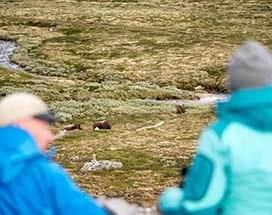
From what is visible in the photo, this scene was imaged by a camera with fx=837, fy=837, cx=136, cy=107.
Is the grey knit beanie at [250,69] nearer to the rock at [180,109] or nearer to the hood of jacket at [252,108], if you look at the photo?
the hood of jacket at [252,108]

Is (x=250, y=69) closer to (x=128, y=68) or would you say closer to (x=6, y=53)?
(x=128, y=68)

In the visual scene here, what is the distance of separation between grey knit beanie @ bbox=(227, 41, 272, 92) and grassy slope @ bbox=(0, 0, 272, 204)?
1632 cm

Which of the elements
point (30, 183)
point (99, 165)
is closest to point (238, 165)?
point (30, 183)

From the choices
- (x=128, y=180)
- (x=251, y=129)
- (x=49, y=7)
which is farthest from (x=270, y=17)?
(x=251, y=129)

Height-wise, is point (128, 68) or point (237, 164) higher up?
point (237, 164)

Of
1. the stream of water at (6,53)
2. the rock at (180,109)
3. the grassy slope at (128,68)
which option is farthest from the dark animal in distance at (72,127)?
the stream of water at (6,53)

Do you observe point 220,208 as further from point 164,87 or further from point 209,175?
point 164,87

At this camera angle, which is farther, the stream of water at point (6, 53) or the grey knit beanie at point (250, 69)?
the stream of water at point (6, 53)

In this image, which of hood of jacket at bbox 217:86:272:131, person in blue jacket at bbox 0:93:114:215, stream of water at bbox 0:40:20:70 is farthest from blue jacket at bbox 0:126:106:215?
stream of water at bbox 0:40:20:70

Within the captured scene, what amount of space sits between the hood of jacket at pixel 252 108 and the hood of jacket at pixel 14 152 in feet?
5.14

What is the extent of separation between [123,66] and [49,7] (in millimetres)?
53060

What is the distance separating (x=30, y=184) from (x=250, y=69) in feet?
6.51

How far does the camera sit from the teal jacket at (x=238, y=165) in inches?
254

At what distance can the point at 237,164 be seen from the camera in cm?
650
